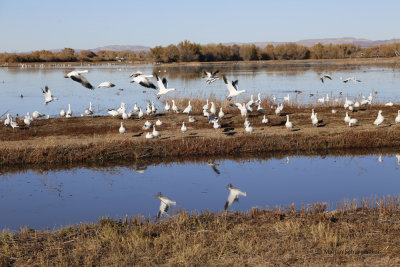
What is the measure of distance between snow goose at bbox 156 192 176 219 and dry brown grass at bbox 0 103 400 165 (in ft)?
16.7

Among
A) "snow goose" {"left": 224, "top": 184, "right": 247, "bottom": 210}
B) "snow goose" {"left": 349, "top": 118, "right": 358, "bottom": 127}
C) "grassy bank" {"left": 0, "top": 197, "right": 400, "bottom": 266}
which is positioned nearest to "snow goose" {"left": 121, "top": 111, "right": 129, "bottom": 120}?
"snow goose" {"left": 349, "top": 118, "right": 358, "bottom": 127}

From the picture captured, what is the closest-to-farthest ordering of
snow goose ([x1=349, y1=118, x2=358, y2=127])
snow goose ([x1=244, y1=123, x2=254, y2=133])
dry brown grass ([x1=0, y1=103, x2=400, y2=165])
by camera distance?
dry brown grass ([x1=0, y1=103, x2=400, y2=165]) → snow goose ([x1=244, y1=123, x2=254, y2=133]) → snow goose ([x1=349, y1=118, x2=358, y2=127])

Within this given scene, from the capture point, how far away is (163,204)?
13.3 meters

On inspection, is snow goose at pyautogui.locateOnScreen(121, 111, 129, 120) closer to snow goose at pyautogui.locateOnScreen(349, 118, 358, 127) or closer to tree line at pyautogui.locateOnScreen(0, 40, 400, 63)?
snow goose at pyautogui.locateOnScreen(349, 118, 358, 127)

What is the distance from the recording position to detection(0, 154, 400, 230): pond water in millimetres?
13016

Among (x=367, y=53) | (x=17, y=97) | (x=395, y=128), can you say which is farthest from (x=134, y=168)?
(x=367, y=53)

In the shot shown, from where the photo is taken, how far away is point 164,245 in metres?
8.58

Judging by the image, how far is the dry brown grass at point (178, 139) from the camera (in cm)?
1878

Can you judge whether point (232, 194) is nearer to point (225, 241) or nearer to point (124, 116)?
point (225, 241)

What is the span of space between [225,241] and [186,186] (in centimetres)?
681

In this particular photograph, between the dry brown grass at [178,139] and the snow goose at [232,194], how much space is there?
450cm

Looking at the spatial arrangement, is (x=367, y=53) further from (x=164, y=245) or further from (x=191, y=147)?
(x=164, y=245)

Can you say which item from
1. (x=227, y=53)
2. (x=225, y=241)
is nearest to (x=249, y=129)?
(x=225, y=241)

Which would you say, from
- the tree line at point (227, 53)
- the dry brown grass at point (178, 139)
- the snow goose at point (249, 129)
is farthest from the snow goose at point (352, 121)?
the tree line at point (227, 53)
